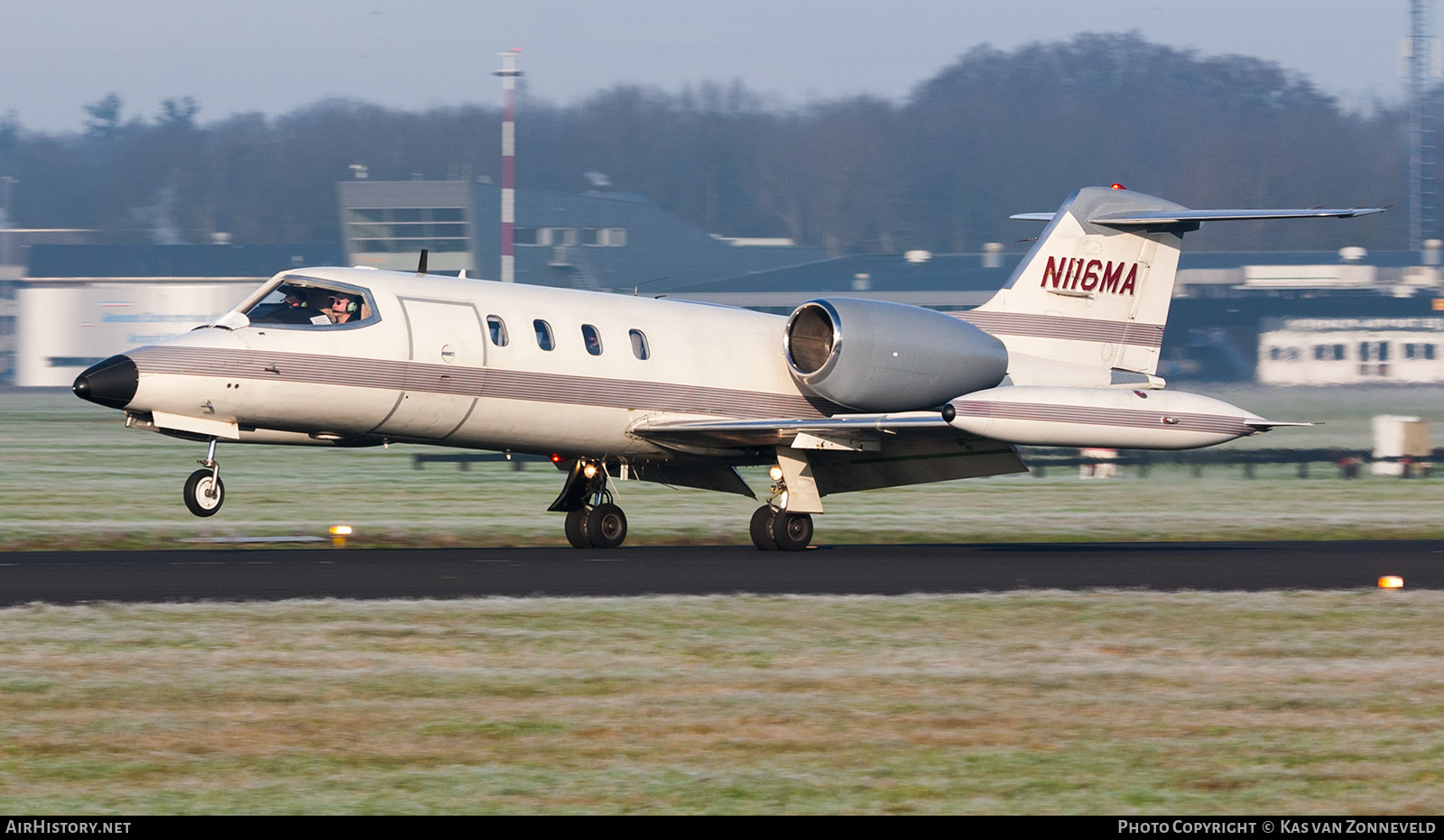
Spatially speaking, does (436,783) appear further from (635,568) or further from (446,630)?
(635,568)

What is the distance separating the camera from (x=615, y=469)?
2084cm

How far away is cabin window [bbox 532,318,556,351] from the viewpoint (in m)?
18.7

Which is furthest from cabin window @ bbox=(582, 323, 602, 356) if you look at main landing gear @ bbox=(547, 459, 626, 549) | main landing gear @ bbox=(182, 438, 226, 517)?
main landing gear @ bbox=(182, 438, 226, 517)

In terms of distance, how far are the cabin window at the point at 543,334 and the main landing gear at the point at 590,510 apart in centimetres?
203

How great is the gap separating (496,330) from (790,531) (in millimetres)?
4395

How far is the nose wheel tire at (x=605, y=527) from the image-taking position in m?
20.4

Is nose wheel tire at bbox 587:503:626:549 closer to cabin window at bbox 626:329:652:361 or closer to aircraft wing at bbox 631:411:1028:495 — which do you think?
aircraft wing at bbox 631:411:1028:495

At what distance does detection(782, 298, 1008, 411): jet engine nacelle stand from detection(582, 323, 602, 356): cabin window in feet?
8.90

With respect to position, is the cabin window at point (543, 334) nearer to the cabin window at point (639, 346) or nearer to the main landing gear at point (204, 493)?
the cabin window at point (639, 346)

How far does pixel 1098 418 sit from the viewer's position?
1922cm

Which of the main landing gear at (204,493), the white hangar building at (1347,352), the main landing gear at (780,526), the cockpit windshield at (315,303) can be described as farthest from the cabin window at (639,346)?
the white hangar building at (1347,352)

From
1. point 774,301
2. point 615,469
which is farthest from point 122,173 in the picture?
point 615,469

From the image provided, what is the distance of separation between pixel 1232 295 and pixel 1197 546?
174 feet

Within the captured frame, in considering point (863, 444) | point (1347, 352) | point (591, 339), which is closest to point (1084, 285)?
point (863, 444)
